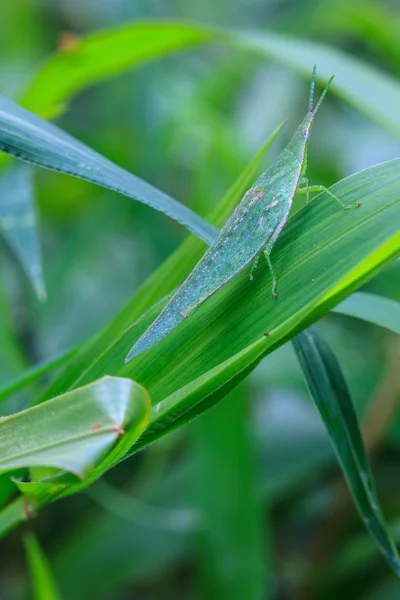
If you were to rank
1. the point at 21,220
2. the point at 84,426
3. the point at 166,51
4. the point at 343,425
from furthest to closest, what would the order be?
the point at 166,51
the point at 21,220
the point at 343,425
the point at 84,426

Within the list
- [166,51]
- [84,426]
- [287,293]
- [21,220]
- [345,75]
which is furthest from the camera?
[166,51]

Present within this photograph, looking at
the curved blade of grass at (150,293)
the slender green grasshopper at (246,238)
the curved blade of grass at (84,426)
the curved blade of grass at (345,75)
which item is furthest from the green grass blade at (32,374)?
the curved blade of grass at (345,75)

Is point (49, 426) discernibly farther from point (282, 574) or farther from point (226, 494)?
point (282, 574)

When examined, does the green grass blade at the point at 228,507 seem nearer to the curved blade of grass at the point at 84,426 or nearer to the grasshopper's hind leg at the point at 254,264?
the grasshopper's hind leg at the point at 254,264

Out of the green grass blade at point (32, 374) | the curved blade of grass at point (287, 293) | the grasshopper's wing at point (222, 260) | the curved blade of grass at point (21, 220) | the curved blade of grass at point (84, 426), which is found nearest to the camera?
the curved blade of grass at point (84, 426)

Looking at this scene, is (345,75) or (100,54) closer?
(345,75)

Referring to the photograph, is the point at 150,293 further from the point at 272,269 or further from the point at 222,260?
the point at 272,269

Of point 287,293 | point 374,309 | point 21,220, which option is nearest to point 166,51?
point 21,220
